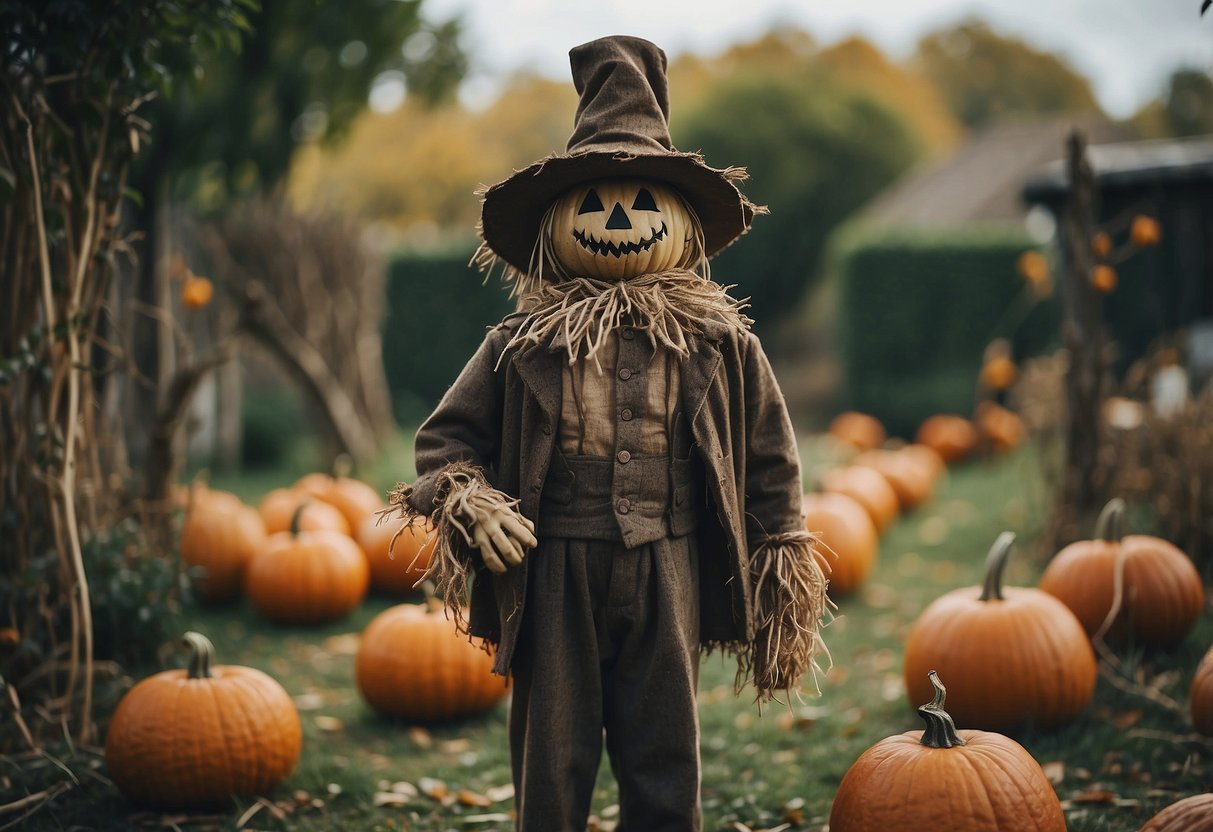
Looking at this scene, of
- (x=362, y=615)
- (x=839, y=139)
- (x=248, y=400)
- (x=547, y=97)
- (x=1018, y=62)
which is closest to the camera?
(x=362, y=615)

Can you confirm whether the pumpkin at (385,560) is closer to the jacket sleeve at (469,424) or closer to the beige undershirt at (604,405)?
the jacket sleeve at (469,424)

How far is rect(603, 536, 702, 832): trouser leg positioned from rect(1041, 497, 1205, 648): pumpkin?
7.35 ft

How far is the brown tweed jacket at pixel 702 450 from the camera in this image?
2.92 meters

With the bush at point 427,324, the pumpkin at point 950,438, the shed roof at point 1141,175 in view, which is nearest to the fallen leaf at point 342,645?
the shed roof at point 1141,175

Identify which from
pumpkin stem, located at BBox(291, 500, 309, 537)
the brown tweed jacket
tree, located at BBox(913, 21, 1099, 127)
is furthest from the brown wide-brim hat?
tree, located at BBox(913, 21, 1099, 127)

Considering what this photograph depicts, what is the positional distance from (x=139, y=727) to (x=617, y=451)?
6.32ft

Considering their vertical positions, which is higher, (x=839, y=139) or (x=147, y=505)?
(x=839, y=139)

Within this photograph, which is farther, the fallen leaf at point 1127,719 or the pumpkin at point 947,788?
the fallen leaf at point 1127,719

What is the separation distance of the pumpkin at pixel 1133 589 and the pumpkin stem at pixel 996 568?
652 millimetres

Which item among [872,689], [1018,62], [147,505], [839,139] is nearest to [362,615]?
[147,505]

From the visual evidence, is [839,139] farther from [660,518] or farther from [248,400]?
[660,518]

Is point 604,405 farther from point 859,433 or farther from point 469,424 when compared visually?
point 859,433

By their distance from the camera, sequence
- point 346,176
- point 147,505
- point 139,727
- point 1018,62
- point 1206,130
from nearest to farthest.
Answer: point 139,727, point 147,505, point 346,176, point 1206,130, point 1018,62

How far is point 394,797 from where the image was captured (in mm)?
3682
